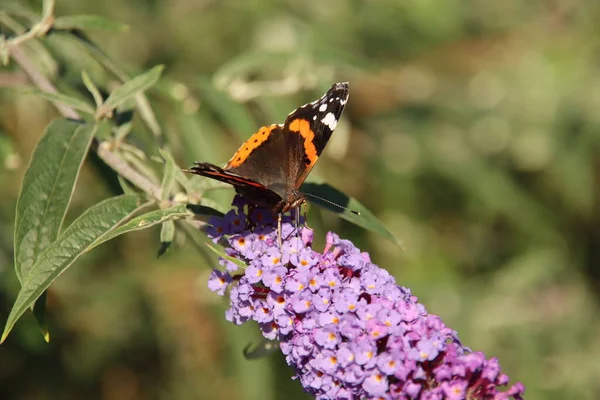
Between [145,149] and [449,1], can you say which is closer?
[145,149]

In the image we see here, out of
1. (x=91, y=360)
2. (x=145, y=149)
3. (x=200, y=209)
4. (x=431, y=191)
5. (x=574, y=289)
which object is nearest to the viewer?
(x=200, y=209)

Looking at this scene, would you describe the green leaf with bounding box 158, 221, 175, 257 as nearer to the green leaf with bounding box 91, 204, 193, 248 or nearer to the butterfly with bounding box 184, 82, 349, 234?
the green leaf with bounding box 91, 204, 193, 248

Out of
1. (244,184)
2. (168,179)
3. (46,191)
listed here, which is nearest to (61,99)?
(46,191)

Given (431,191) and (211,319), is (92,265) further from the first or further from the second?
(431,191)

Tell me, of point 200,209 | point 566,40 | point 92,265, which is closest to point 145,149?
point 200,209

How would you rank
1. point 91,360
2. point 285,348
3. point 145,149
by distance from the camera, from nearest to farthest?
1. point 285,348
2. point 145,149
3. point 91,360

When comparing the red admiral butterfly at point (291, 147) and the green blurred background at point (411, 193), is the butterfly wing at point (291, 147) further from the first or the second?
the green blurred background at point (411, 193)
